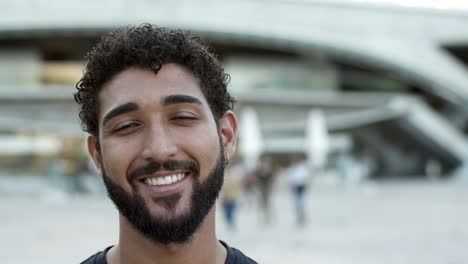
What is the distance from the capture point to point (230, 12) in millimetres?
34219

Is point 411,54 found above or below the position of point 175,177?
above

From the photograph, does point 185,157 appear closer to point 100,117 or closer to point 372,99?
point 100,117

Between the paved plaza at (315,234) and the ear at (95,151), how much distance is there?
6.72m

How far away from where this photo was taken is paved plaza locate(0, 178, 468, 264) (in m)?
8.82

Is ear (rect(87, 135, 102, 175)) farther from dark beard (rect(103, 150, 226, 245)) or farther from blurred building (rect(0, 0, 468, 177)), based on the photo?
blurred building (rect(0, 0, 468, 177))

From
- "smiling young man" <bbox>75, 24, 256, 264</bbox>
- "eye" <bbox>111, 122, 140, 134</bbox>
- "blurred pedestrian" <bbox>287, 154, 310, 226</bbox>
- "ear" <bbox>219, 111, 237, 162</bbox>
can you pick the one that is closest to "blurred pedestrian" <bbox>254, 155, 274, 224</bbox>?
"blurred pedestrian" <bbox>287, 154, 310, 226</bbox>

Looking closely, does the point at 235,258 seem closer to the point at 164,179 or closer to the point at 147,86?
the point at 164,179

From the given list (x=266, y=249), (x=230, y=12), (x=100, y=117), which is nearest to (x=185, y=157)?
(x=100, y=117)

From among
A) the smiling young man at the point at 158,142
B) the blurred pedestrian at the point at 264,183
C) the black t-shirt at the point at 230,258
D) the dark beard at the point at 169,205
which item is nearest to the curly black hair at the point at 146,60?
the smiling young man at the point at 158,142

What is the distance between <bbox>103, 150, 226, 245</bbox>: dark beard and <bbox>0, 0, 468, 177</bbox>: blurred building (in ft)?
101

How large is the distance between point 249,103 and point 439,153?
11624 millimetres

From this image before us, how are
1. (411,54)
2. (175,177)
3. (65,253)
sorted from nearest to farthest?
(175,177) < (65,253) < (411,54)

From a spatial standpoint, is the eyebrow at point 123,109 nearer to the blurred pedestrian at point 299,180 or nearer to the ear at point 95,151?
the ear at point 95,151

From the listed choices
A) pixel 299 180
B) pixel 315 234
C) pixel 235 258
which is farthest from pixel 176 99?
pixel 299 180
